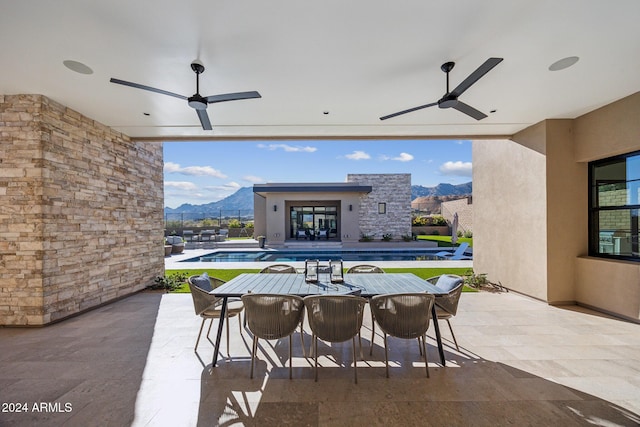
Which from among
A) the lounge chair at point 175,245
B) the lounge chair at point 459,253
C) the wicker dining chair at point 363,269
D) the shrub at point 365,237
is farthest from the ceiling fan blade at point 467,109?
the lounge chair at point 175,245

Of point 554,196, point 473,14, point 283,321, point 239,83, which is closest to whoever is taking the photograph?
point 473,14

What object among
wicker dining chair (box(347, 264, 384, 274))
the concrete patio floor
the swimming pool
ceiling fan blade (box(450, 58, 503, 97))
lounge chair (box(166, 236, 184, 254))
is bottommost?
the swimming pool

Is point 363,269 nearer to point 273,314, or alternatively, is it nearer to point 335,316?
point 335,316

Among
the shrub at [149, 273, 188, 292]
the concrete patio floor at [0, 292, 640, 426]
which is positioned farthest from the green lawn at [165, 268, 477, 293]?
the concrete patio floor at [0, 292, 640, 426]

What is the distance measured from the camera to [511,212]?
5.68 meters

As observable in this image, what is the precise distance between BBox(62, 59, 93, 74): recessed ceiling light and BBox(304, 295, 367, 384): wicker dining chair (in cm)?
366

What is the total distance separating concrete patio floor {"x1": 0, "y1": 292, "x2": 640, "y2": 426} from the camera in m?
2.20

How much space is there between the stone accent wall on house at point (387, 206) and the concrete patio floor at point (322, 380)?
39.1 feet

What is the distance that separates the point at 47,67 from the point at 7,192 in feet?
6.83

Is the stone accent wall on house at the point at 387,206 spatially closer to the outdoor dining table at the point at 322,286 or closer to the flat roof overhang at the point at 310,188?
the flat roof overhang at the point at 310,188

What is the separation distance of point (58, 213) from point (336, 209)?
540 inches

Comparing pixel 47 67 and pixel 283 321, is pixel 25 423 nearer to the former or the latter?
pixel 283 321

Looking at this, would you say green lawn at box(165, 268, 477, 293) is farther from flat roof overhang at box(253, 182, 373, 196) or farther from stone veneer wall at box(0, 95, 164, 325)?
flat roof overhang at box(253, 182, 373, 196)

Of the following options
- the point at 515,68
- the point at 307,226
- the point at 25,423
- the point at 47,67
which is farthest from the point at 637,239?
the point at 307,226
